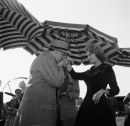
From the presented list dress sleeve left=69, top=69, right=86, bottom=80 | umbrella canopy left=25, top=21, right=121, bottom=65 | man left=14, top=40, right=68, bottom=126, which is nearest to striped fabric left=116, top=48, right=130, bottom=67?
umbrella canopy left=25, top=21, right=121, bottom=65

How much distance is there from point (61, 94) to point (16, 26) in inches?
77.2

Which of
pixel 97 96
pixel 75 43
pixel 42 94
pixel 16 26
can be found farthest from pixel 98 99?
pixel 75 43

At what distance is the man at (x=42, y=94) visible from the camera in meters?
3.29

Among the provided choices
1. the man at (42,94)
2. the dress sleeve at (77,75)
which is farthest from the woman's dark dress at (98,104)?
the man at (42,94)

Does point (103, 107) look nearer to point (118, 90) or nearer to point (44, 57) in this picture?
point (118, 90)

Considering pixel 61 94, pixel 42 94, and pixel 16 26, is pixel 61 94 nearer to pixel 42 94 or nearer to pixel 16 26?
pixel 42 94

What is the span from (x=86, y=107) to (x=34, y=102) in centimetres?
85

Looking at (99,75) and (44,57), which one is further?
(99,75)

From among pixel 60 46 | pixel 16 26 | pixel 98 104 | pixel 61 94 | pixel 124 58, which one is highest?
pixel 16 26

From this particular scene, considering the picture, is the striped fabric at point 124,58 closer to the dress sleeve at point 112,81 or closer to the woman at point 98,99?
the woman at point 98,99

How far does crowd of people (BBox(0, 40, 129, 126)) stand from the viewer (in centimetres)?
334

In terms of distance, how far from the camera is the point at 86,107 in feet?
12.4

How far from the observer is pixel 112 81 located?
3775mm

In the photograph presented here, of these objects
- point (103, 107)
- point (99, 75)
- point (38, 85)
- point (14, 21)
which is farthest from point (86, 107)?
point (14, 21)
